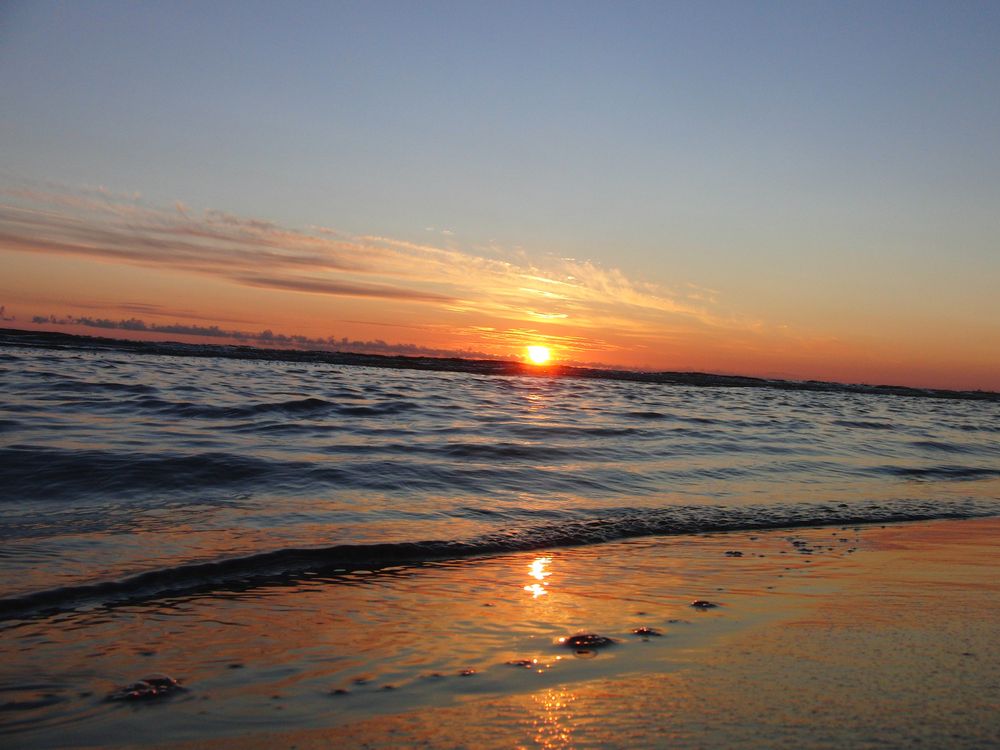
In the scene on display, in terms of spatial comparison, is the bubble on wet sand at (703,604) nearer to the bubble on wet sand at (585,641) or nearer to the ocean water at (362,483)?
the bubble on wet sand at (585,641)

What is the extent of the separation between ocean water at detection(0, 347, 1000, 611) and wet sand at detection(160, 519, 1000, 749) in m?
2.27

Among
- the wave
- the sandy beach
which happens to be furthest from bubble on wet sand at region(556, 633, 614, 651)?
the wave

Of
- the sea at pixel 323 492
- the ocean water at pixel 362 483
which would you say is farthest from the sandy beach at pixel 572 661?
the ocean water at pixel 362 483

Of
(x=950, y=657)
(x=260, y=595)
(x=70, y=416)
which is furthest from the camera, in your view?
(x=70, y=416)

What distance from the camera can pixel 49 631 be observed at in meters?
3.51

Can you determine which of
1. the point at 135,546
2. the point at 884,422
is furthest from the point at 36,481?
the point at 884,422

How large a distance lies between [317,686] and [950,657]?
2.77 m

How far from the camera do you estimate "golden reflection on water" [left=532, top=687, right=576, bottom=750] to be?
7.84 ft

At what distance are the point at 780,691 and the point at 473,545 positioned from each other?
3.24m

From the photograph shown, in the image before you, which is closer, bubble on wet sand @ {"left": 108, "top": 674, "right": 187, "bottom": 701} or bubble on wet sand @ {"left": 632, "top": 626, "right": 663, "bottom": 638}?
bubble on wet sand @ {"left": 108, "top": 674, "right": 187, "bottom": 701}

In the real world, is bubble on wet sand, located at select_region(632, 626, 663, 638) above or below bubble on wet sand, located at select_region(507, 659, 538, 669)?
above

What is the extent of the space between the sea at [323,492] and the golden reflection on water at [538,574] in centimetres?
38

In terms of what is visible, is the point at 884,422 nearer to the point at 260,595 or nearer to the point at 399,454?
the point at 399,454

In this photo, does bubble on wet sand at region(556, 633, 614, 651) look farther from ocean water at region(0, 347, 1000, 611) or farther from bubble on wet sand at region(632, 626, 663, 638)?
ocean water at region(0, 347, 1000, 611)
